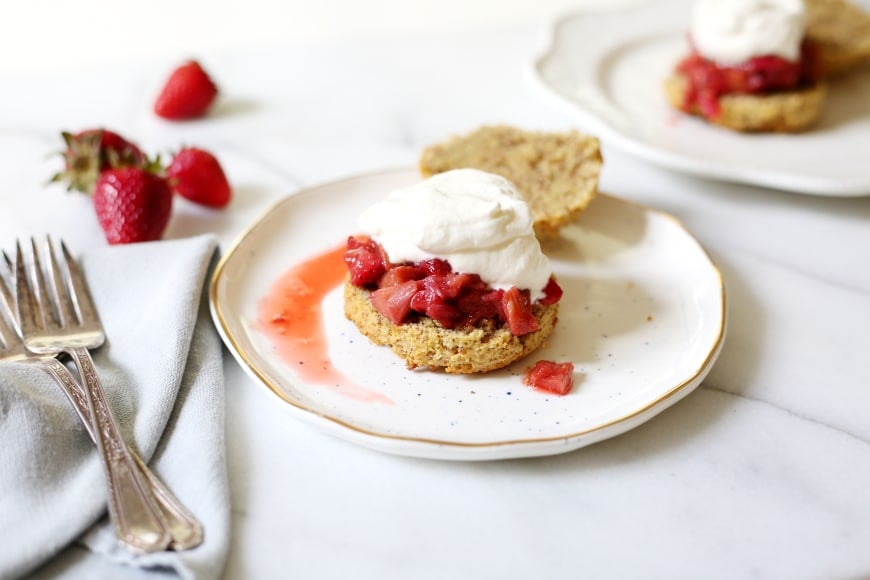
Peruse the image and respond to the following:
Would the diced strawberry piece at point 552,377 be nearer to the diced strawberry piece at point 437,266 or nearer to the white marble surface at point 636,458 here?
the white marble surface at point 636,458

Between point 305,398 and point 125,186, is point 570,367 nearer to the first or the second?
point 305,398

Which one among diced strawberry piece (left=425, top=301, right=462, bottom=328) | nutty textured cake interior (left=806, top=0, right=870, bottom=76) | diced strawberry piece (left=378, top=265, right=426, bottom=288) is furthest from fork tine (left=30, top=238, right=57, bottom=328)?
nutty textured cake interior (left=806, top=0, right=870, bottom=76)

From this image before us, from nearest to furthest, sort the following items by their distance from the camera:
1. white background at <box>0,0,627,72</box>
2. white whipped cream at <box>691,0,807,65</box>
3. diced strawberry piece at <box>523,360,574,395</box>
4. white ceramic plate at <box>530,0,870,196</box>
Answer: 1. diced strawberry piece at <box>523,360,574,395</box>
2. white ceramic plate at <box>530,0,870,196</box>
3. white whipped cream at <box>691,0,807,65</box>
4. white background at <box>0,0,627,72</box>

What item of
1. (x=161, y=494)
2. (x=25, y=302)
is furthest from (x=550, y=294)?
(x=25, y=302)

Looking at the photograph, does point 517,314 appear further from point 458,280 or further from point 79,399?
point 79,399

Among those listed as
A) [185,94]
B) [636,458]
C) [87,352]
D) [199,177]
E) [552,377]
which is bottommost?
[636,458]

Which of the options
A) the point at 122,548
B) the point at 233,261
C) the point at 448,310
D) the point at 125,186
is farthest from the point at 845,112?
the point at 122,548

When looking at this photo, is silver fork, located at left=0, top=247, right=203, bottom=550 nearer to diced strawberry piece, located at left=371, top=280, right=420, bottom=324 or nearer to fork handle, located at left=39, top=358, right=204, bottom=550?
fork handle, located at left=39, top=358, right=204, bottom=550
